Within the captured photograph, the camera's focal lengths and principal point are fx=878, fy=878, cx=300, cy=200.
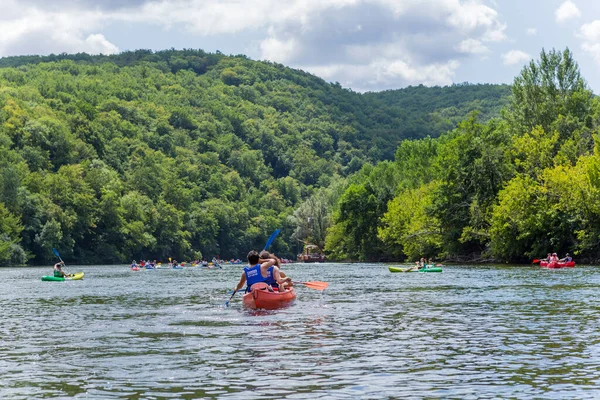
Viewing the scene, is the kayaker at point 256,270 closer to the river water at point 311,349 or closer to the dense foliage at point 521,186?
→ the river water at point 311,349

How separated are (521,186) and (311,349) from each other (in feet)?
203

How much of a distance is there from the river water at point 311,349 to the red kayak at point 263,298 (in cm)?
A: 75

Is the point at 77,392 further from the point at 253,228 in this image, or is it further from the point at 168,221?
the point at 253,228

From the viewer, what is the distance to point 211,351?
2045 centimetres

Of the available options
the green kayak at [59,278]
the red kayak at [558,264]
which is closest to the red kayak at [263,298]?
the green kayak at [59,278]

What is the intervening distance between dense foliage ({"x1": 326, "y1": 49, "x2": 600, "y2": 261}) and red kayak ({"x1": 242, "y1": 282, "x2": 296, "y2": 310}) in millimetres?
44474

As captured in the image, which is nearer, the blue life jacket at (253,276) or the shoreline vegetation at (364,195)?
the blue life jacket at (253,276)

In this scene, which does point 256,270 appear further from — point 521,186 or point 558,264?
point 521,186

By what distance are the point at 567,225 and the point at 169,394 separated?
65157 mm

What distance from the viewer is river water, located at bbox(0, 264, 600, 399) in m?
15.6

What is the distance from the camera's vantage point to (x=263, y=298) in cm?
3166

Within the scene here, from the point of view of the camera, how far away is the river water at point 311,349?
15648 mm

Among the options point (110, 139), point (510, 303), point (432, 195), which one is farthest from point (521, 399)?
point (110, 139)

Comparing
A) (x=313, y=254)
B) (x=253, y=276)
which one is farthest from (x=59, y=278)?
(x=313, y=254)
